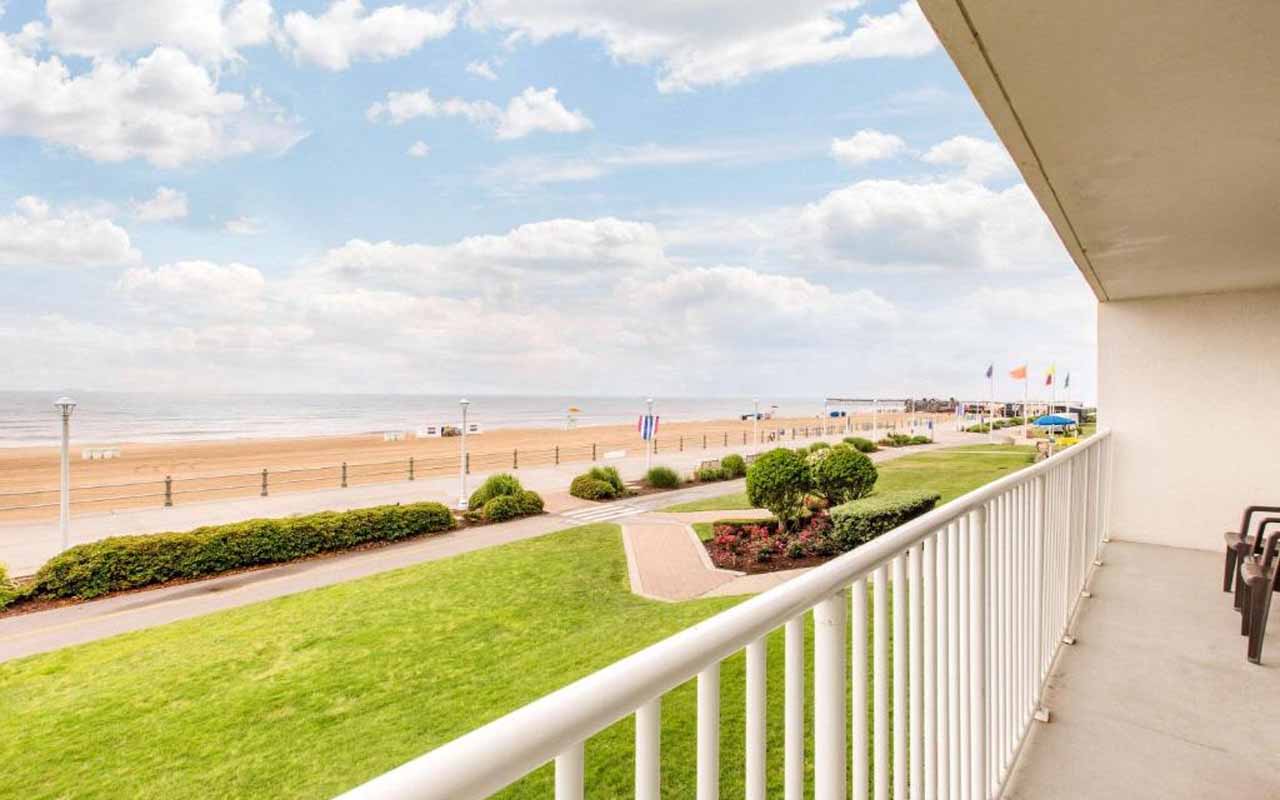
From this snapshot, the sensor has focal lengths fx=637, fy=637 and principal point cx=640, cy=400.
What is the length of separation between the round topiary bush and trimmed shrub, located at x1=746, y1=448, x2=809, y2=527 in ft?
17.3

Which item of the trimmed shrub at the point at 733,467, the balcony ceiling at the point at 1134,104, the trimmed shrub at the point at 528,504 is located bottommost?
the trimmed shrub at the point at 528,504

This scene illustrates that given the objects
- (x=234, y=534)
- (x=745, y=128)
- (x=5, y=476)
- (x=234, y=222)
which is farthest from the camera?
(x=234, y=222)

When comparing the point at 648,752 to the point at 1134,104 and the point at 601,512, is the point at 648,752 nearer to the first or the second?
the point at 1134,104

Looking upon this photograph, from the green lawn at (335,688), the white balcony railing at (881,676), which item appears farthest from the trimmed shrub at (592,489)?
the white balcony railing at (881,676)

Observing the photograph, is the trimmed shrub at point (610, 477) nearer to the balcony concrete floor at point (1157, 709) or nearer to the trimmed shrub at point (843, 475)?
the trimmed shrub at point (843, 475)

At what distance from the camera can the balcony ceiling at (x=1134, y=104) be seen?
1425 mm

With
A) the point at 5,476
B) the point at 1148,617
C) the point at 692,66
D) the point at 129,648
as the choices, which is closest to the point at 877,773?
the point at 1148,617

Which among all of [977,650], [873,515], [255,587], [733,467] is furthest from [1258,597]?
[733,467]

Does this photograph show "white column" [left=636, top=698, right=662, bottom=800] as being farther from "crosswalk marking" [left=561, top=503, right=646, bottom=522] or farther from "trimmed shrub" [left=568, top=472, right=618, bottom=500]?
"trimmed shrub" [left=568, top=472, right=618, bottom=500]

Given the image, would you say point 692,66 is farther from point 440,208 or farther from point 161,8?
point 440,208

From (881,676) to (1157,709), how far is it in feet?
7.39

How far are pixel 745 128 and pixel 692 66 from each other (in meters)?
20.1

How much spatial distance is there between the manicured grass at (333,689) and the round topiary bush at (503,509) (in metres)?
4.45

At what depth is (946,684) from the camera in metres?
1.58
